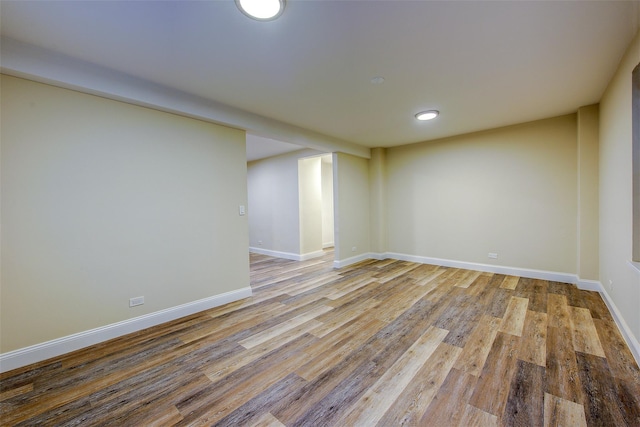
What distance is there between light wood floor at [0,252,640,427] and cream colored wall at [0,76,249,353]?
41 centimetres

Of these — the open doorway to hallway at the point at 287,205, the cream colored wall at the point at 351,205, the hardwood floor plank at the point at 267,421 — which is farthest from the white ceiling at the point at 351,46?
the open doorway to hallway at the point at 287,205

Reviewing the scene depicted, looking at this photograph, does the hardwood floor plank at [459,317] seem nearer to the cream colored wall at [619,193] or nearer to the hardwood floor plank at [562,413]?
the hardwood floor plank at [562,413]

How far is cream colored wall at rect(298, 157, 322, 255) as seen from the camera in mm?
6021

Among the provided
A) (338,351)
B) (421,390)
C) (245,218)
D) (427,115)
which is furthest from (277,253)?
(421,390)

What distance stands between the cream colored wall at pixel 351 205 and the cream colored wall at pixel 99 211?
7.88 ft

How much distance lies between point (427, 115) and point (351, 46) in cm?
199

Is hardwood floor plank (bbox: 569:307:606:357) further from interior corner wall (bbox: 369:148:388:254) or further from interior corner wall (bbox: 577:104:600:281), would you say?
interior corner wall (bbox: 369:148:388:254)

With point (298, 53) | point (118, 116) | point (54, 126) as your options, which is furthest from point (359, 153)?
point (54, 126)

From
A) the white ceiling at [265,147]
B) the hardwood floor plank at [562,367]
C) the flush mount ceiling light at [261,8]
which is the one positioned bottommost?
the hardwood floor plank at [562,367]

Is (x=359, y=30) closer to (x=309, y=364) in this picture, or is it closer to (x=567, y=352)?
(x=309, y=364)

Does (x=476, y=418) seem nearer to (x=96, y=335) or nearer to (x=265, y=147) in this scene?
(x=96, y=335)

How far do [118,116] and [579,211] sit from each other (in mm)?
5791

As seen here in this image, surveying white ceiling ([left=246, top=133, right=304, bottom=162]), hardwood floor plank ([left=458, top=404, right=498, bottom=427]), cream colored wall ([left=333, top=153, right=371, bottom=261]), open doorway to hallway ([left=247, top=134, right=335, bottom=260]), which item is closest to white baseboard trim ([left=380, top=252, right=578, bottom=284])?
cream colored wall ([left=333, top=153, right=371, bottom=261])

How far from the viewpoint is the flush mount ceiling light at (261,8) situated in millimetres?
1547
